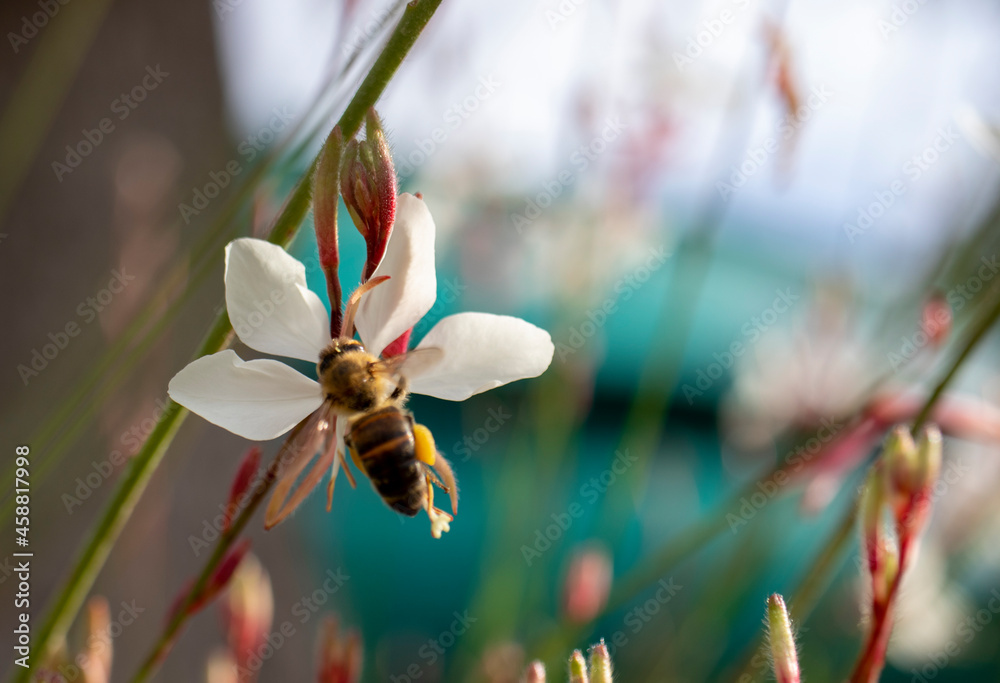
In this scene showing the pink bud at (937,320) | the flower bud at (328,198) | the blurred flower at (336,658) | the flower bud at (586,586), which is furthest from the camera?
the flower bud at (586,586)

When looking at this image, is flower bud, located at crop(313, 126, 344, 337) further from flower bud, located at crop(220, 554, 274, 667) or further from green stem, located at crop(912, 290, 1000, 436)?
green stem, located at crop(912, 290, 1000, 436)

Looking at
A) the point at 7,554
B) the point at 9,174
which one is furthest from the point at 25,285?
the point at 7,554

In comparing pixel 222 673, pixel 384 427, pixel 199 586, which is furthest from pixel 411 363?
pixel 222 673

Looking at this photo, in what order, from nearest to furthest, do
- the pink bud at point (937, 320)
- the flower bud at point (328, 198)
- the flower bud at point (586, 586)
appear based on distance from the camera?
1. the flower bud at point (328, 198)
2. the pink bud at point (937, 320)
3. the flower bud at point (586, 586)

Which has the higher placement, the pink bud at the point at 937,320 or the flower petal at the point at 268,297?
the flower petal at the point at 268,297

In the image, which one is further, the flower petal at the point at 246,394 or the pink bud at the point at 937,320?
the pink bud at the point at 937,320

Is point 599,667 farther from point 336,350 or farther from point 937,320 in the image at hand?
point 937,320

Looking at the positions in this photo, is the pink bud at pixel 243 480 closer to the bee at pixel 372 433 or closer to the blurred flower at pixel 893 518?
the bee at pixel 372 433

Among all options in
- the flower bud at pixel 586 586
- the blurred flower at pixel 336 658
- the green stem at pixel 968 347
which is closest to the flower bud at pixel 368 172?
the blurred flower at pixel 336 658
